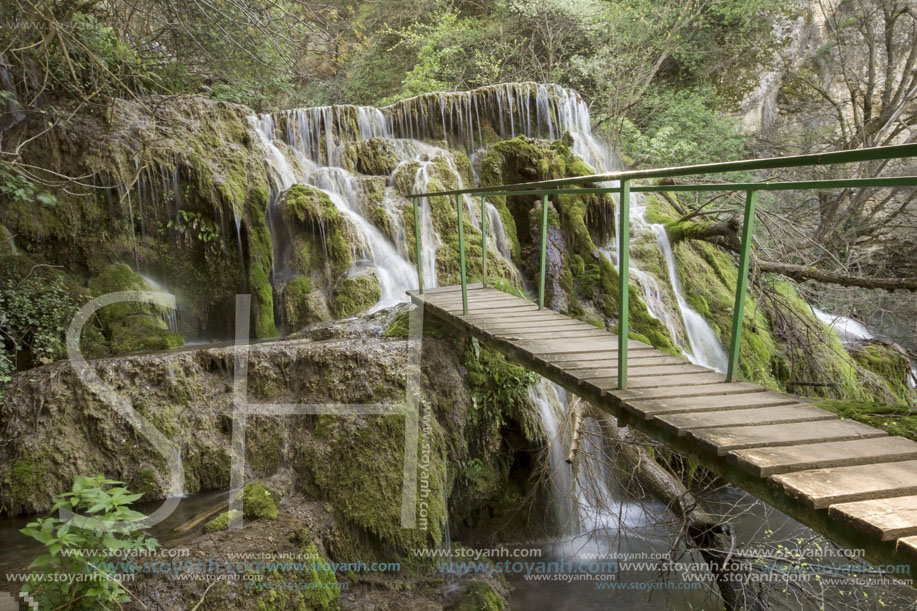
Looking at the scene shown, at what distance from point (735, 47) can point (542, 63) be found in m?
5.38

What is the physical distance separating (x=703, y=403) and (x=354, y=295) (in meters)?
5.22

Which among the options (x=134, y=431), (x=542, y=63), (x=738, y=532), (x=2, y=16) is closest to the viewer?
(x=134, y=431)

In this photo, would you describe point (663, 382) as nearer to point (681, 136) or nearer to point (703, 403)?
point (703, 403)

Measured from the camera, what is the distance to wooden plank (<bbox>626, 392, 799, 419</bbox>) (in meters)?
2.60

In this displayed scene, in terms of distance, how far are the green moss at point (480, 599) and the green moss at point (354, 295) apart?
3753 mm

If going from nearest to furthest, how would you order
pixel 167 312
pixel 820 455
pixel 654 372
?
pixel 820 455
pixel 654 372
pixel 167 312

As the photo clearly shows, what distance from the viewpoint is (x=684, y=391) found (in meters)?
2.87

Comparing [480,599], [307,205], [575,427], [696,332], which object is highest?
[307,205]

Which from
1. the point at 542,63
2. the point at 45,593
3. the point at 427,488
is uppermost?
the point at 542,63

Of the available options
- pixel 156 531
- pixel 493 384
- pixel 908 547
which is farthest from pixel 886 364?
pixel 156 531

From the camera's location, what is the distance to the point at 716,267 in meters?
9.17

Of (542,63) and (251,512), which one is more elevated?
(542,63)

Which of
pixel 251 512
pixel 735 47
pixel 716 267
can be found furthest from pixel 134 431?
pixel 735 47

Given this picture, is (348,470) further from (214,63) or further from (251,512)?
(214,63)
